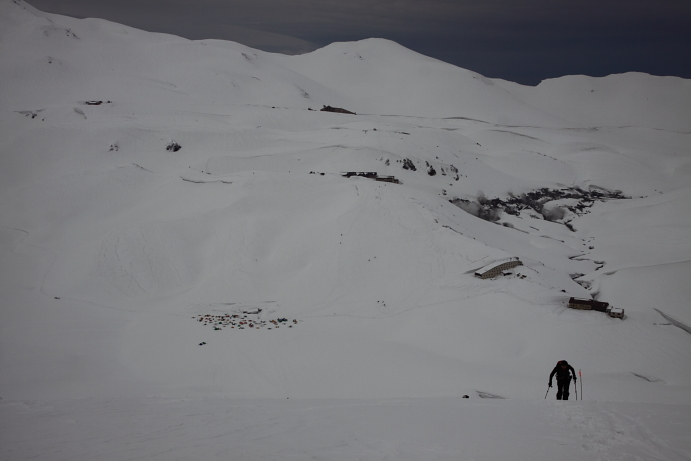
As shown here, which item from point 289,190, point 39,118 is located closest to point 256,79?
point 39,118

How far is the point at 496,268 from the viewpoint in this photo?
1847 centimetres

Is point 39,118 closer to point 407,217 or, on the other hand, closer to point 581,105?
point 407,217

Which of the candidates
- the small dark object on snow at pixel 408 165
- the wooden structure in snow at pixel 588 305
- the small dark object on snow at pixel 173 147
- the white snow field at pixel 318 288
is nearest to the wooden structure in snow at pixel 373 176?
the white snow field at pixel 318 288

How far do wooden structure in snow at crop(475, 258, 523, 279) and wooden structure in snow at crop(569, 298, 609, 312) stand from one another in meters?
2.83

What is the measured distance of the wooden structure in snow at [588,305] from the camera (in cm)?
1619

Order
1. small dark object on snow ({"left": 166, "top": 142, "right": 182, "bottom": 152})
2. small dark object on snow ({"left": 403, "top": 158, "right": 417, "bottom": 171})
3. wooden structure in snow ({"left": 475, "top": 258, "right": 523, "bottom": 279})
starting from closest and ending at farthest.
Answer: wooden structure in snow ({"left": 475, "top": 258, "right": 523, "bottom": 279})
small dark object on snow ({"left": 403, "top": 158, "right": 417, "bottom": 171})
small dark object on snow ({"left": 166, "top": 142, "right": 182, "bottom": 152})

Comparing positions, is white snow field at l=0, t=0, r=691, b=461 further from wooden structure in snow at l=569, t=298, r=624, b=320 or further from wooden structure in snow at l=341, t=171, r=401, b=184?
wooden structure in snow at l=341, t=171, r=401, b=184

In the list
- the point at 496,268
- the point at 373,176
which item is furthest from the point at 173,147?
the point at 496,268

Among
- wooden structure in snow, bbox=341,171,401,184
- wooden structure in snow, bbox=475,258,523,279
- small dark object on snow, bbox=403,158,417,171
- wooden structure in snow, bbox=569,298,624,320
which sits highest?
small dark object on snow, bbox=403,158,417,171

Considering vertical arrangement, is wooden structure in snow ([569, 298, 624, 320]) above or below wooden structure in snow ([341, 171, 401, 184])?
below

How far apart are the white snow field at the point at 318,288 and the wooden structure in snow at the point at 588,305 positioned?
371 mm

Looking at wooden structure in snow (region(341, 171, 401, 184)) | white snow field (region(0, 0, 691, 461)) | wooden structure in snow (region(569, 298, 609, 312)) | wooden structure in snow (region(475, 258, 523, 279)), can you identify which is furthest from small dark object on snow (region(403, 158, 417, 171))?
wooden structure in snow (region(569, 298, 609, 312))

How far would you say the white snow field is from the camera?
7.06 metres

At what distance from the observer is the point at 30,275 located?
20.0 meters
